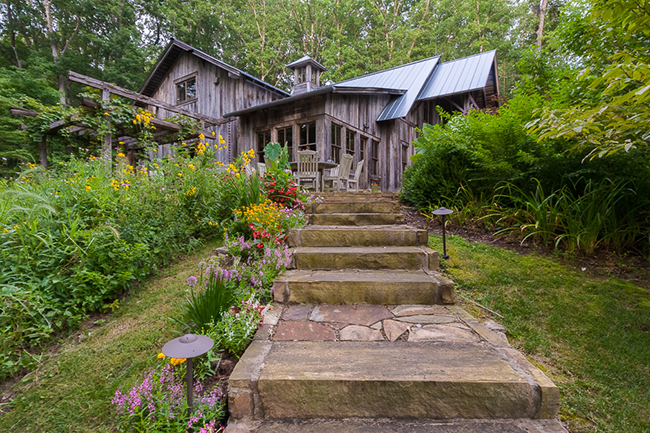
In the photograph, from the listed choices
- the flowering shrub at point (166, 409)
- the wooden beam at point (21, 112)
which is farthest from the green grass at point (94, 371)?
the wooden beam at point (21, 112)

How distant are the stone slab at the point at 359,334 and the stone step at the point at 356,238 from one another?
1253 millimetres

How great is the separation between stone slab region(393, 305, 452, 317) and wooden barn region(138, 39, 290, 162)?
9.06m

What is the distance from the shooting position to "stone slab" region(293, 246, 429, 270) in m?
2.52

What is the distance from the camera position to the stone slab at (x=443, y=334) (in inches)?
64.1

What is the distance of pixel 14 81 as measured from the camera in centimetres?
1156

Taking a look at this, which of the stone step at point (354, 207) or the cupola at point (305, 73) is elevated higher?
the cupola at point (305, 73)

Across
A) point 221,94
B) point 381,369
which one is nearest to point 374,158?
point 221,94

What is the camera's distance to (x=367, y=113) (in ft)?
30.7

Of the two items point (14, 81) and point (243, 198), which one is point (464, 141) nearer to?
point (243, 198)

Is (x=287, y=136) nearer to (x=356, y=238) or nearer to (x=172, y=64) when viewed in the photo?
(x=356, y=238)

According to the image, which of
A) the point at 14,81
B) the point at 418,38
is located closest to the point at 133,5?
the point at 14,81

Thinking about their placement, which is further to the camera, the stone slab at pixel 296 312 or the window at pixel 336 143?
the window at pixel 336 143

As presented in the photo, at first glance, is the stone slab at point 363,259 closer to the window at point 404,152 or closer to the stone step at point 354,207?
the stone step at point 354,207

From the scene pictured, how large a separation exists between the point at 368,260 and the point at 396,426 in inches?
56.0
